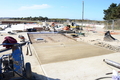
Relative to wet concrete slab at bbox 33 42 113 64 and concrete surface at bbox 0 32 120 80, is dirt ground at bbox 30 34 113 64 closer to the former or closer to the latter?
wet concrete slab at bbox 33 42 113 64

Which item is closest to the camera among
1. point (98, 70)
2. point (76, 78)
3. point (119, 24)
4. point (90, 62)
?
point (76, 78)

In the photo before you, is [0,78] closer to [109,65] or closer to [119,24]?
[109,65]

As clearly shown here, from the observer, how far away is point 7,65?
16.6 ft

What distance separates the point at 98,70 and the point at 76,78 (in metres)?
1.65

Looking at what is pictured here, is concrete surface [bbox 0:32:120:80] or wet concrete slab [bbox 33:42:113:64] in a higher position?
wet concrete slab [bbox 33:42:113:64]

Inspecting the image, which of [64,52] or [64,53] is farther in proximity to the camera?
[64,52]

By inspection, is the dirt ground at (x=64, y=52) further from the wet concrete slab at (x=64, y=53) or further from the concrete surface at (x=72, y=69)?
the concrete surface at (x=72, y=69)

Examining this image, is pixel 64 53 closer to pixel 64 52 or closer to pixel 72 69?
pixel 64 52

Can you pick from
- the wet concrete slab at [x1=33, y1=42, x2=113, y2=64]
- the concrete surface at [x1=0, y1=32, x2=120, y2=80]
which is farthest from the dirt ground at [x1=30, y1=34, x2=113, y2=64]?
the concrete surface at [x1=0, y1=32, x2=120, y2=80]

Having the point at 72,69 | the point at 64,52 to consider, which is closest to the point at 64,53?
the point at 64,52

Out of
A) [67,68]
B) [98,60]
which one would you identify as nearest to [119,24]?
[98,60]

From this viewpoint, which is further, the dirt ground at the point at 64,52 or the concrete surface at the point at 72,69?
the dirt ground at the point at 64,52

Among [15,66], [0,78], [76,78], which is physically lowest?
[76,78]

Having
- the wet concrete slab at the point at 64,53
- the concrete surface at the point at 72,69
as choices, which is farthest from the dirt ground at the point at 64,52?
the concrete surface at the point at 72,69
